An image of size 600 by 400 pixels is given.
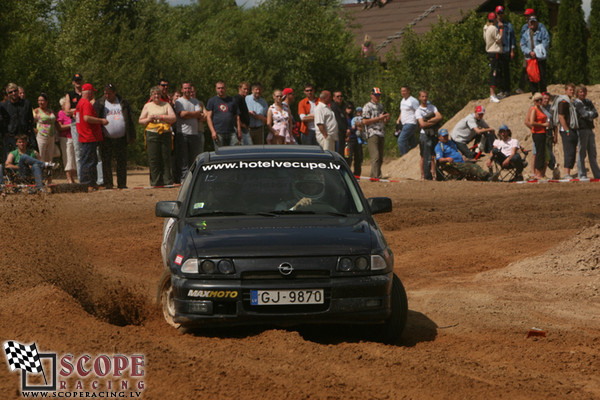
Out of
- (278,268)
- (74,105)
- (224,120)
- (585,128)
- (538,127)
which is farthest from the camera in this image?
(538,127)

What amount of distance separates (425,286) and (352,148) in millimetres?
12518

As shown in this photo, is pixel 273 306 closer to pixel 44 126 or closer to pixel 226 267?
pixel 226 267

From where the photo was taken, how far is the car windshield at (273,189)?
7941 millimetres

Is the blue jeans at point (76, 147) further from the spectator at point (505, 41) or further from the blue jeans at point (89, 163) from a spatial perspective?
the spectator at point (505, 41)

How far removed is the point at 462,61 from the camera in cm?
3484

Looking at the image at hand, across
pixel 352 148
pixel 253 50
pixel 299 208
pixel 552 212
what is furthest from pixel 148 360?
pixel 253 50

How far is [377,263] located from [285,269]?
0.75 metres

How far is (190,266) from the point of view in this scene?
7.05 metres

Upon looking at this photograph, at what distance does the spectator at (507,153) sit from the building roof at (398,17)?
3775 cm

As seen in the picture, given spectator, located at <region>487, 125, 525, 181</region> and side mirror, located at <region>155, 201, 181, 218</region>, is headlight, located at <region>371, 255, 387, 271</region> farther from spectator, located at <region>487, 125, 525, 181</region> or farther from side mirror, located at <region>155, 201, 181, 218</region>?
spectator, located at <region>487, 125, 525, 181</region>

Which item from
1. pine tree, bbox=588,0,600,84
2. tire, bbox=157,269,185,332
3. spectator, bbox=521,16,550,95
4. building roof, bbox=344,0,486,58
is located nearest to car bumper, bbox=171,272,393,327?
tire, bbox=157,269,185,332

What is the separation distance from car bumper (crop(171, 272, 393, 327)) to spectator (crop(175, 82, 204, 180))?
12.2 metres

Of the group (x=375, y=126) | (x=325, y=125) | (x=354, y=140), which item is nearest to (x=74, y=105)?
(x=325, y=125)

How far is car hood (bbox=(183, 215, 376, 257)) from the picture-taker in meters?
7.00
